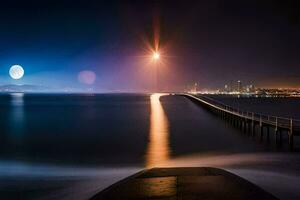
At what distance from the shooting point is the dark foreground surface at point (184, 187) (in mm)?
9320

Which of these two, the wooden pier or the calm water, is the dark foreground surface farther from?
the wooden pier

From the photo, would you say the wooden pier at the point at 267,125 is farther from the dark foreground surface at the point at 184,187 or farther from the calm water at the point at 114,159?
the dark foreground surface at the point at 184,187

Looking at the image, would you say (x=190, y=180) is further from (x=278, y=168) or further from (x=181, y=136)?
(x=181, y=136)

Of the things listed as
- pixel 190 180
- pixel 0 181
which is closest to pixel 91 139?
pixel 0 181

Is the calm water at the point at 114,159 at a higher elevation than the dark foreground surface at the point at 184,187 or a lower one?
lower

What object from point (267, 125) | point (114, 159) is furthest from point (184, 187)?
point (267, 125)

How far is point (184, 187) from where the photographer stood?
1005 centimetres

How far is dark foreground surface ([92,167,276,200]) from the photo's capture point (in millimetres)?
9320

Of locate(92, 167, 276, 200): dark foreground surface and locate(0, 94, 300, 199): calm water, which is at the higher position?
locate(92, 167, 276, 200): dark foreground surface

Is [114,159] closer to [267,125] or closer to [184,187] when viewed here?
[267,125]

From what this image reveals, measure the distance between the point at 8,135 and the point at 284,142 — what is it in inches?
1158

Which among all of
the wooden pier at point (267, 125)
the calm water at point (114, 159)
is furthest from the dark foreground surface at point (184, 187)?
Answer: the wooden pier at point (267, 125)

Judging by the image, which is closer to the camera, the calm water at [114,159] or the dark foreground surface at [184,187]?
the dark foreground surface at [184,187]

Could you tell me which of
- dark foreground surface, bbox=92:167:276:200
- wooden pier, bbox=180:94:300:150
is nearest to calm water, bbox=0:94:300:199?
wooden pier, bbox=180:94:300:150
